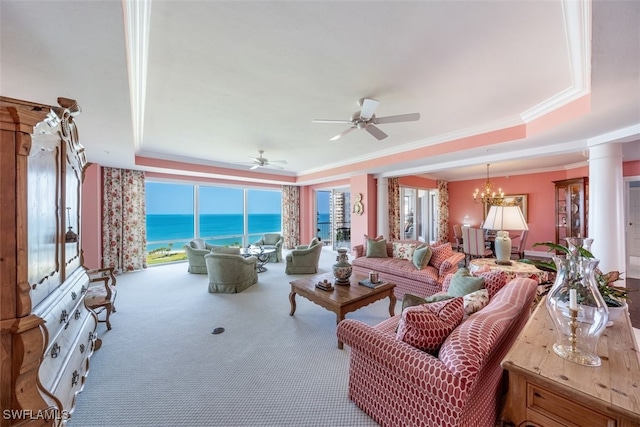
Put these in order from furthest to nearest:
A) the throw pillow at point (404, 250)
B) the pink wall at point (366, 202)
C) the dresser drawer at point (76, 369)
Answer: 1. the pink wall at point (366, 202)
2. the throw pillow at point (404, 250)
3. the dresser drawer at point (76, 369)

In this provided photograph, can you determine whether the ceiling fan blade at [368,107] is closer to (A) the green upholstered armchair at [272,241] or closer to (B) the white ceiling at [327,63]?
(B) the white ceiling at [327,63]

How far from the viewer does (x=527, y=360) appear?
1121 millimetres

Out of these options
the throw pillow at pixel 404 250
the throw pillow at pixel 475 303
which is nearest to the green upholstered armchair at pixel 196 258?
the throw pillow at pixel 404 250

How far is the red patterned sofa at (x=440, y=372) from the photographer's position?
1171mm

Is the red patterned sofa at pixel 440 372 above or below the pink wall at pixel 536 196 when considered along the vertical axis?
below

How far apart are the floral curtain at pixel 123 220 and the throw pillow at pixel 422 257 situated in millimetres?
6184

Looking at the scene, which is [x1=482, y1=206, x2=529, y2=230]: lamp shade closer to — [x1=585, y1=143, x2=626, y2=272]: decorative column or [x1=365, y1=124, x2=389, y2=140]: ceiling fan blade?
[x1=585, y1=143, x2=626, y2=272]: decorative column

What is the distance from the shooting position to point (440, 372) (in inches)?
46.5

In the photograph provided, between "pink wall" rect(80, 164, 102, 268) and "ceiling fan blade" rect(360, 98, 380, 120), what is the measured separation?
546 centimetres

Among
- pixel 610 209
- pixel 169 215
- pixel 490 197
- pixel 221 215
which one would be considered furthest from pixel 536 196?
pixel 169 215

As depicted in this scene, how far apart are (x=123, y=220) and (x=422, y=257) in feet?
20.9

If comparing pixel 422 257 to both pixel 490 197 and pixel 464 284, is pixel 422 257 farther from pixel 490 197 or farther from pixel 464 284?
pixel 490 197

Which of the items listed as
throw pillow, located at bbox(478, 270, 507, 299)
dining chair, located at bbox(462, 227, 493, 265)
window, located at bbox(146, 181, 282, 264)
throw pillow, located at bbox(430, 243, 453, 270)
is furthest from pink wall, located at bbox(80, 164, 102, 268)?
dining chair, located at bbox(462, 227, 493, 265)

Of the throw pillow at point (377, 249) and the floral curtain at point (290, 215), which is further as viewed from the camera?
the floral curtain at point (290, 215)
